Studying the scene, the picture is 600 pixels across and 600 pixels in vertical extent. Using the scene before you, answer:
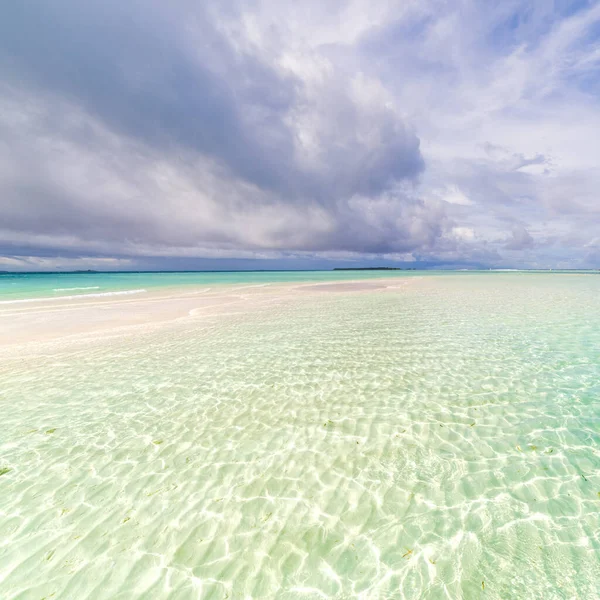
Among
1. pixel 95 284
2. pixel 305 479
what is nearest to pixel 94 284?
pixel 95 284

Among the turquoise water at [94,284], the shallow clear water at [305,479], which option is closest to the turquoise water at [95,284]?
the turquoise water at [94,284]

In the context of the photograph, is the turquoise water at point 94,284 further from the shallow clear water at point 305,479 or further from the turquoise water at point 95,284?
the shallow clear water at point 305,479

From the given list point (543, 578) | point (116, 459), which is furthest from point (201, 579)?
point (543, 578)

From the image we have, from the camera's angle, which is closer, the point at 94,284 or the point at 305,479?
the point at 305,479

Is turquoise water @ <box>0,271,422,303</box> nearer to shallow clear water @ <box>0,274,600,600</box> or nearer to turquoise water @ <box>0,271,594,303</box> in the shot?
turquoise water @ <box>0,271,594,303</box>

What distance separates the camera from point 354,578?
406 centimetres

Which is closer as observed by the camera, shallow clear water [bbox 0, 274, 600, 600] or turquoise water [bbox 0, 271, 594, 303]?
shallow clear water [bbox 0, 274, 600, 600]

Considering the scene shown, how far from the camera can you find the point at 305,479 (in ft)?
19.2

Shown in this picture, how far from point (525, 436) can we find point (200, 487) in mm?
6858

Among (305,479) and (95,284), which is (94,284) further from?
(305,479)

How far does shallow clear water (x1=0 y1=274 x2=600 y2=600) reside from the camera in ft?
13.5

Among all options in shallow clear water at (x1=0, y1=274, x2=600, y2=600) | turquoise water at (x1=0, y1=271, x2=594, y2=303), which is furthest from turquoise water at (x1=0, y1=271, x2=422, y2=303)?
shallow clear water at (x1=0, y1=274, x2=600, y2=600)

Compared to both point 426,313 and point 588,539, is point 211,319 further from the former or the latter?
point 588,539

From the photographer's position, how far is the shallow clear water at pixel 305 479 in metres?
4.11
